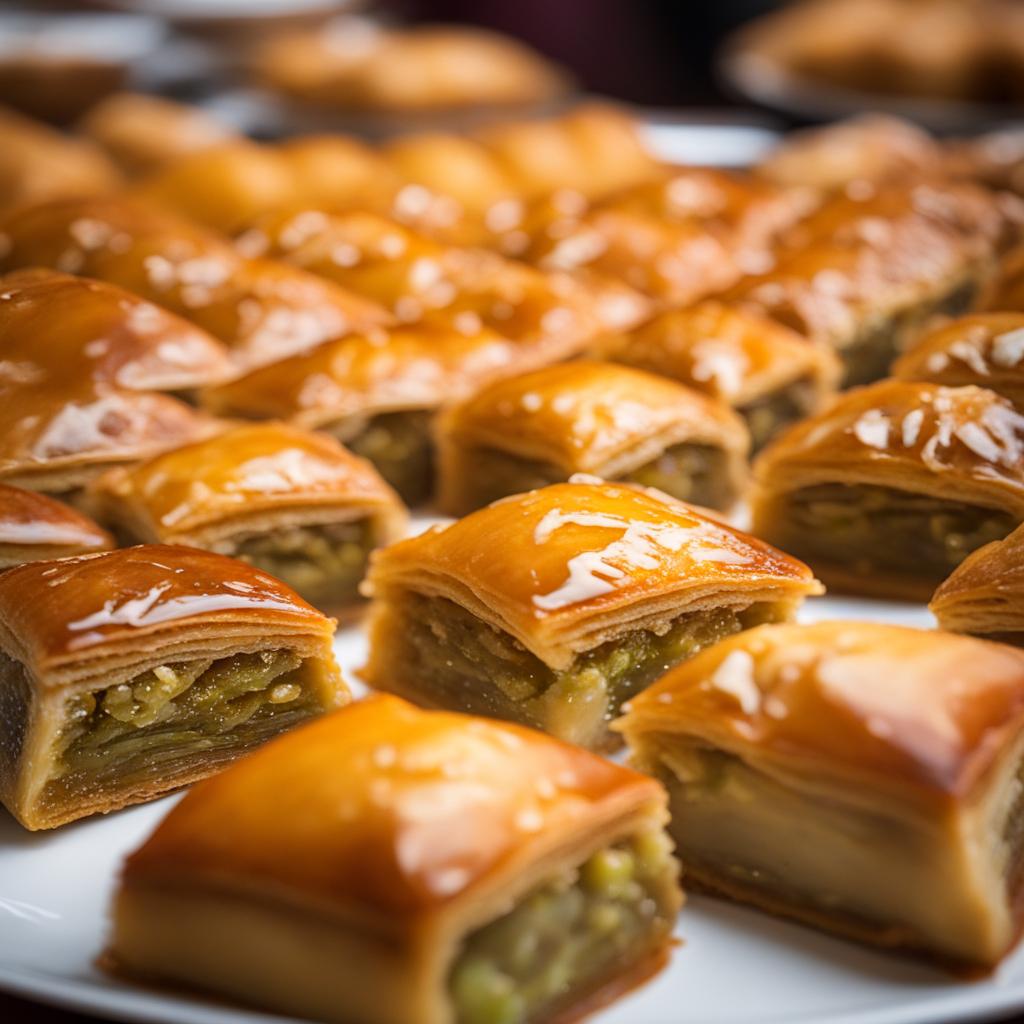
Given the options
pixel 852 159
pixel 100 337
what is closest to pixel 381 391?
pixel 100 337

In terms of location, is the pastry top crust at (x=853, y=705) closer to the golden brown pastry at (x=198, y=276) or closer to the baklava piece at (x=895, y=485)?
the baklava piece at (x=895, y=485)

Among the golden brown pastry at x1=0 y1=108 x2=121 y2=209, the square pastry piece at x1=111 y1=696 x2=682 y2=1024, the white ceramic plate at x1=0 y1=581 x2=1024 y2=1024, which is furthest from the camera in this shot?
the golden brown pastry at x1=0 y1=108 x2=121 y2=209

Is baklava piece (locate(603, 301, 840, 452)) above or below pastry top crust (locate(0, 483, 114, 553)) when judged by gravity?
below

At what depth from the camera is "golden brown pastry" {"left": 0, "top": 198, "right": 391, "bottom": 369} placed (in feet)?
14.8

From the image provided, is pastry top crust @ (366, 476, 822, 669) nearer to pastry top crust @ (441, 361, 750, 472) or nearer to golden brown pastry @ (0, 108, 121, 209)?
pastry top crust @ (441, 361, 750, 472)

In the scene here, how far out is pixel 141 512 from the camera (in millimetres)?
3531

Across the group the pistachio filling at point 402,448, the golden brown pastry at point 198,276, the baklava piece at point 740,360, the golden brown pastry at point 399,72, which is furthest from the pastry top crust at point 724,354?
the golden brown pastry at point 399,72

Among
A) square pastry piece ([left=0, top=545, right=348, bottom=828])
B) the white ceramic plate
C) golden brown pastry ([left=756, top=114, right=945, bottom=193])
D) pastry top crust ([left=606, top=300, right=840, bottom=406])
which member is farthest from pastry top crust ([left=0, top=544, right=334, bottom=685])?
golden brown pastry ([left=756, top=114, right=945, bottom=193])

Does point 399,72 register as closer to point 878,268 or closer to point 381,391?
point 878,268

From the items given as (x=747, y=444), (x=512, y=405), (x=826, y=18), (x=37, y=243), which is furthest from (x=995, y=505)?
(x=826, y=18)

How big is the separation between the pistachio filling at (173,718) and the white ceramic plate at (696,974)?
158 millimetres

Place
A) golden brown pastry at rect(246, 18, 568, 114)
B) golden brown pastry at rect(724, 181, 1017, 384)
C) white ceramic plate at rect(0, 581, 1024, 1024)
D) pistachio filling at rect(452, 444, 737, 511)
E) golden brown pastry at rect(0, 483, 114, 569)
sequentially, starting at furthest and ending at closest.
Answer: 1. golden brown pastry at rect(246, 18, 568, 114)
2. golden brown pastry at rect(724, 181, 1017, 384)
3. pistachio filling at rect(452, 444, 737, 511)
4. golden brown pastry at rect(0, 483, 114, 569)
5. white ceramic plate at rect(0, 581, 1024, 1024)

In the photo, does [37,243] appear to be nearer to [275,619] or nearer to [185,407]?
[185,407]

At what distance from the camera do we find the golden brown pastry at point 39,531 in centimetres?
322
